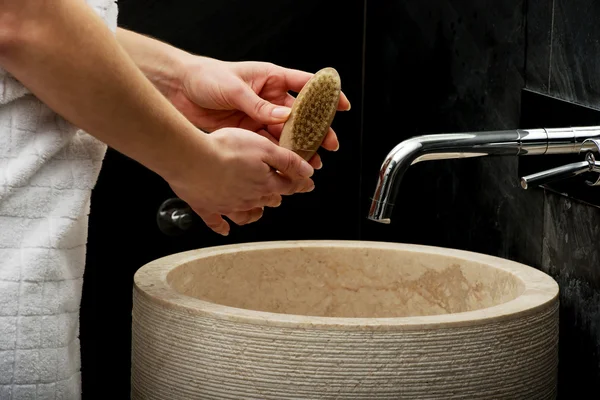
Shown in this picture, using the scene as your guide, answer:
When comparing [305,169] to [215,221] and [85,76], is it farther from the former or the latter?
[85,76]

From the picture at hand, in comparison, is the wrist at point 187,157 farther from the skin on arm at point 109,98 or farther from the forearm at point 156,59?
the forearm at point 156,59

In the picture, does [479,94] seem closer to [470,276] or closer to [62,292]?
[470,276]

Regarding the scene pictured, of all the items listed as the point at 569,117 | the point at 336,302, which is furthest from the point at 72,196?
the point at 569,117

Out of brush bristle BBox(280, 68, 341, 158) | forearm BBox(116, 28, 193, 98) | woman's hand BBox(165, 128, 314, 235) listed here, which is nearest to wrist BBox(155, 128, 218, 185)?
woman's hand BBox(165, 128, 314, 235)

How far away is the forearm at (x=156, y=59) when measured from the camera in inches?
46.1

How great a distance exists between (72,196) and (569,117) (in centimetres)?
62

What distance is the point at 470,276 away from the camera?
1.18 m

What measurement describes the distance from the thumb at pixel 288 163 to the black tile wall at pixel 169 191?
0.51 m

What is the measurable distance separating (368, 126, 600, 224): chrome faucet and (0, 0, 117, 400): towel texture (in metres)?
0.29

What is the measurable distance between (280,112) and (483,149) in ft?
0.86

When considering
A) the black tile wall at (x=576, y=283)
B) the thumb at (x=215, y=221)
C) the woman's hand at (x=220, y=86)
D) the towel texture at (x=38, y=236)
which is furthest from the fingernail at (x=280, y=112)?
the black tile wall at (x=576, y=283)

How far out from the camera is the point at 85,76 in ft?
2.73

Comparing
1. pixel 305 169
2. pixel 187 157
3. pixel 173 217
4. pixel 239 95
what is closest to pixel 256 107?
pixel 239 95

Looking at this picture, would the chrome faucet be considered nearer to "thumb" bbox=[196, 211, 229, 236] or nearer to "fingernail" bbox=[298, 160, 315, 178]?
"fingernail" bbox=[298, 160, 315, 178]
